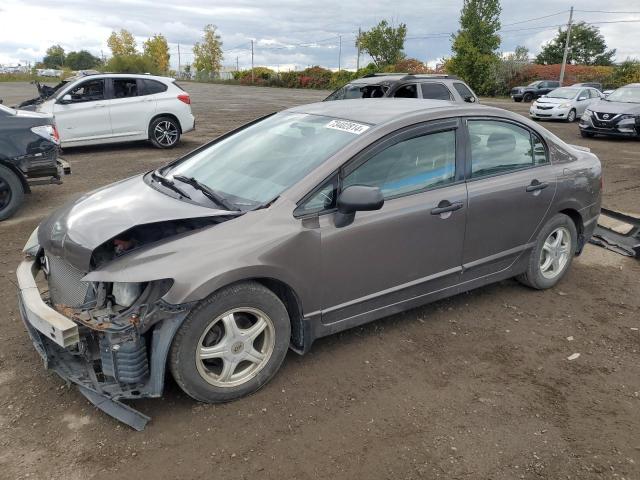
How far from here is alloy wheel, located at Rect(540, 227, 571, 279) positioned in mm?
4453

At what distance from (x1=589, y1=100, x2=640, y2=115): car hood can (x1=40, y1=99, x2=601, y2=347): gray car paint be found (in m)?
11.7

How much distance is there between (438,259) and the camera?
3.62 m

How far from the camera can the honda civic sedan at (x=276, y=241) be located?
2697mm

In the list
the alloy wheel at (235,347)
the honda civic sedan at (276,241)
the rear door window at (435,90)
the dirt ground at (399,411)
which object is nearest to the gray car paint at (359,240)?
the honda civic sedan at (276,241)

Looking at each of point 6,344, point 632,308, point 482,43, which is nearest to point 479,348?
point 632,308

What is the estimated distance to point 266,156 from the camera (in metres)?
3.56

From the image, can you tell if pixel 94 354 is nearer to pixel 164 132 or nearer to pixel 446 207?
pixel 446 207

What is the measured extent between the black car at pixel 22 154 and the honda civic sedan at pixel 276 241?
3526mm

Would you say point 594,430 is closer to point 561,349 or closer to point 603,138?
point 561,349

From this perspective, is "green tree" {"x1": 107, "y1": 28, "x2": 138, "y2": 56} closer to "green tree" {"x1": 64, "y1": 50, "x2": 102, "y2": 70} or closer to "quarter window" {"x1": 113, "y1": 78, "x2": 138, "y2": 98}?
"green tree" {"x1": 64, "y1": 50, "x2": 102, "y2": 70}

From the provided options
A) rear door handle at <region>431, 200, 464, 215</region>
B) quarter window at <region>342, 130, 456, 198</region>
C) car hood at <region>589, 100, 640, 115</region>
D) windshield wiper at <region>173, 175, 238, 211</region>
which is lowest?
rear door handle at <region>431, 200, 464, 215</region>

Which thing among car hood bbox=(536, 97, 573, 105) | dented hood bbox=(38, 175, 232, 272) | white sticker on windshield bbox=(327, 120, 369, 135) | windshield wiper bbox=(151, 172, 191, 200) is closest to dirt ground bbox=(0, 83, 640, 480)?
dented hood bbox=(38, 175, 232, 272)

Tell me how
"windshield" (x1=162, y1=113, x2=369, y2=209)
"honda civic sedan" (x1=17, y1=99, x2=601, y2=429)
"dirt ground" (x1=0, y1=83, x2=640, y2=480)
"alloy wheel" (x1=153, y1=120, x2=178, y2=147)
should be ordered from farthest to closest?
"alloy wheel" (x1=153, y1=120, x2=178, y2=147) < "windshield" (x1=162, y1=113, x2=369, y2=209) < "honda civic sedan" (x1=17, y1=99, x2=601, y2=429) < "dirt ground" (x1=0, y1=83, x2=640, y2=480)

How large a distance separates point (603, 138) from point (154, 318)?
52.1 ft
